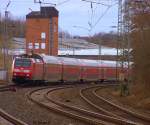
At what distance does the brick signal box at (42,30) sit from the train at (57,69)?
41.8 meters

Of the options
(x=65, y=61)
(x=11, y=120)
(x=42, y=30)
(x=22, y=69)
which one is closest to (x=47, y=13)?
(x=42, y=30)

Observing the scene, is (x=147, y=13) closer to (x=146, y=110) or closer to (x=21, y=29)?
(x=146, y=110)

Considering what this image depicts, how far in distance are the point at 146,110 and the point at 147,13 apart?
8.84 metres

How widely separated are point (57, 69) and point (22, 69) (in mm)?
6427

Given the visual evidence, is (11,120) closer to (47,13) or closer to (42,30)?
(47,13)

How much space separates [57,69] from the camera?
54.4 meters

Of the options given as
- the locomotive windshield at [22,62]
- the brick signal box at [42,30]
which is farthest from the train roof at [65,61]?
the brick signal box at [42,30]

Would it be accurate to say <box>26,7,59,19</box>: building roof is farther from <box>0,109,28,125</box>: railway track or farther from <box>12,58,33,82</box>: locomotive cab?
<box>0,109,28,125</box>: railway track

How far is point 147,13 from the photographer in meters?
32.2

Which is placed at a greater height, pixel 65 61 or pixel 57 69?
pixel 65 61

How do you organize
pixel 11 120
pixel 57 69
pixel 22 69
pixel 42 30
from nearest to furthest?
pixel 11 120
pixel 22 69
pixel 57 69
pixel 42 30

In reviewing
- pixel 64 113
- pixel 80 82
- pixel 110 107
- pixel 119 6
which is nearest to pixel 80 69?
pixel 80 82

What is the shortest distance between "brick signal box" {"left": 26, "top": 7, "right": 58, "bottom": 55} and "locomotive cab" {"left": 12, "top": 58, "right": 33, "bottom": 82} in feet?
196

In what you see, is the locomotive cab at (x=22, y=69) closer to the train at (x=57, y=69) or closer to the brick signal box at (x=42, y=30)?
the train at (x=57, y=69)
